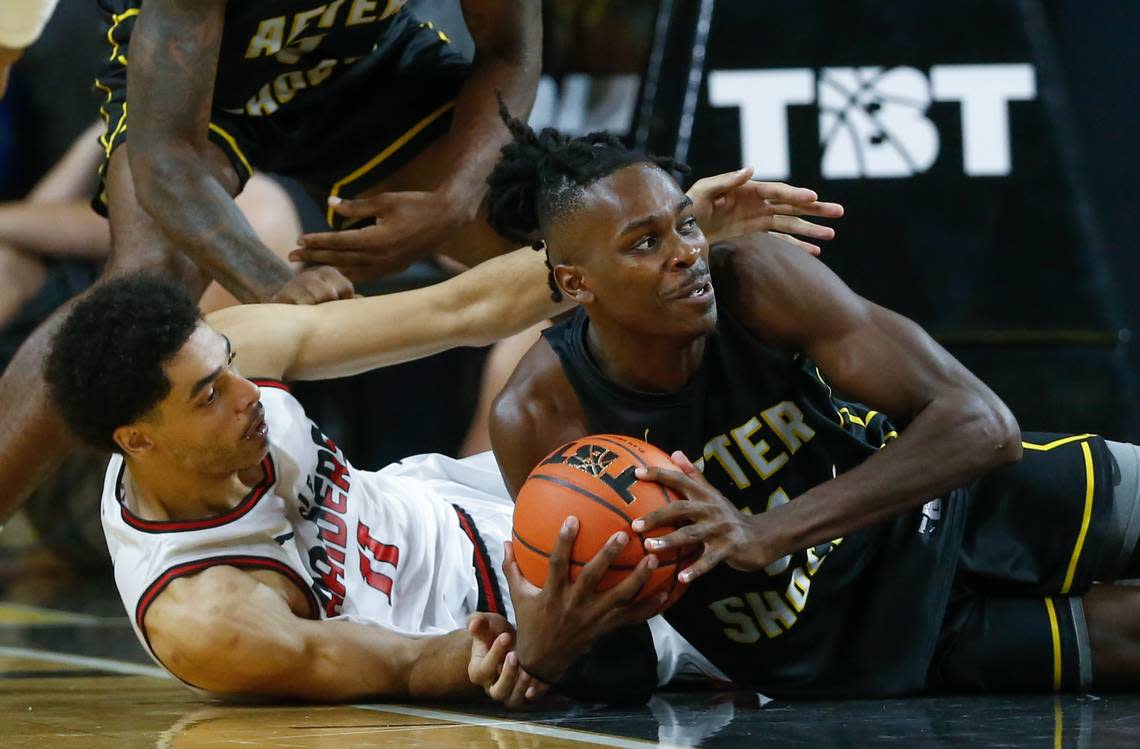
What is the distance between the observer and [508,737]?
2.46 meters

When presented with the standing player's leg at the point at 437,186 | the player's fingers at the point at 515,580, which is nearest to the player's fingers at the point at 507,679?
the player's fingers at the point at 515,580

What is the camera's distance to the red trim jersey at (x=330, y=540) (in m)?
2.93

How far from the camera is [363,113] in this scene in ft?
13.9

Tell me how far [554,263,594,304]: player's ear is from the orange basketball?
0.31 meters

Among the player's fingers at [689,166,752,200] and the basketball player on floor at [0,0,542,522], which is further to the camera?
the basketball player on floor at [0,0,542,522]

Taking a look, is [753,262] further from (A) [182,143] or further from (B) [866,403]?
(A) [182,143]

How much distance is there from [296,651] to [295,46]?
5.81 feet

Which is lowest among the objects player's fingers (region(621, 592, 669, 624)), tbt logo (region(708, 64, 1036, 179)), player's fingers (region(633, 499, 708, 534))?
player's fingers (region(621, 592, 669, 624))

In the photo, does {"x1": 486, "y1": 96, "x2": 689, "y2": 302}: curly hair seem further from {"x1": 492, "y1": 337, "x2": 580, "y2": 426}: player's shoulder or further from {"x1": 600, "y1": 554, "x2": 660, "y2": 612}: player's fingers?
{"x1": 600, "y1": 554, "x2": 660, "y2": 612}: player's fingers

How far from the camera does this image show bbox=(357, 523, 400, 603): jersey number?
318 centimetres

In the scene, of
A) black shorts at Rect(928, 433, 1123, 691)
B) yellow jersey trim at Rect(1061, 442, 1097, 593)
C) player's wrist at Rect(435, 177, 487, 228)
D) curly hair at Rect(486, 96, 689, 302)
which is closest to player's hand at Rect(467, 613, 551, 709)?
curly hair at Rect(486, 96, 689, 302)

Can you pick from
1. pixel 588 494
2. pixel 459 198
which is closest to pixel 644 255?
pixel 588 494

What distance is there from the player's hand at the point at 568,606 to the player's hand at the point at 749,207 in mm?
816

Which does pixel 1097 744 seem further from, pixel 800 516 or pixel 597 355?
pixel 597 355
